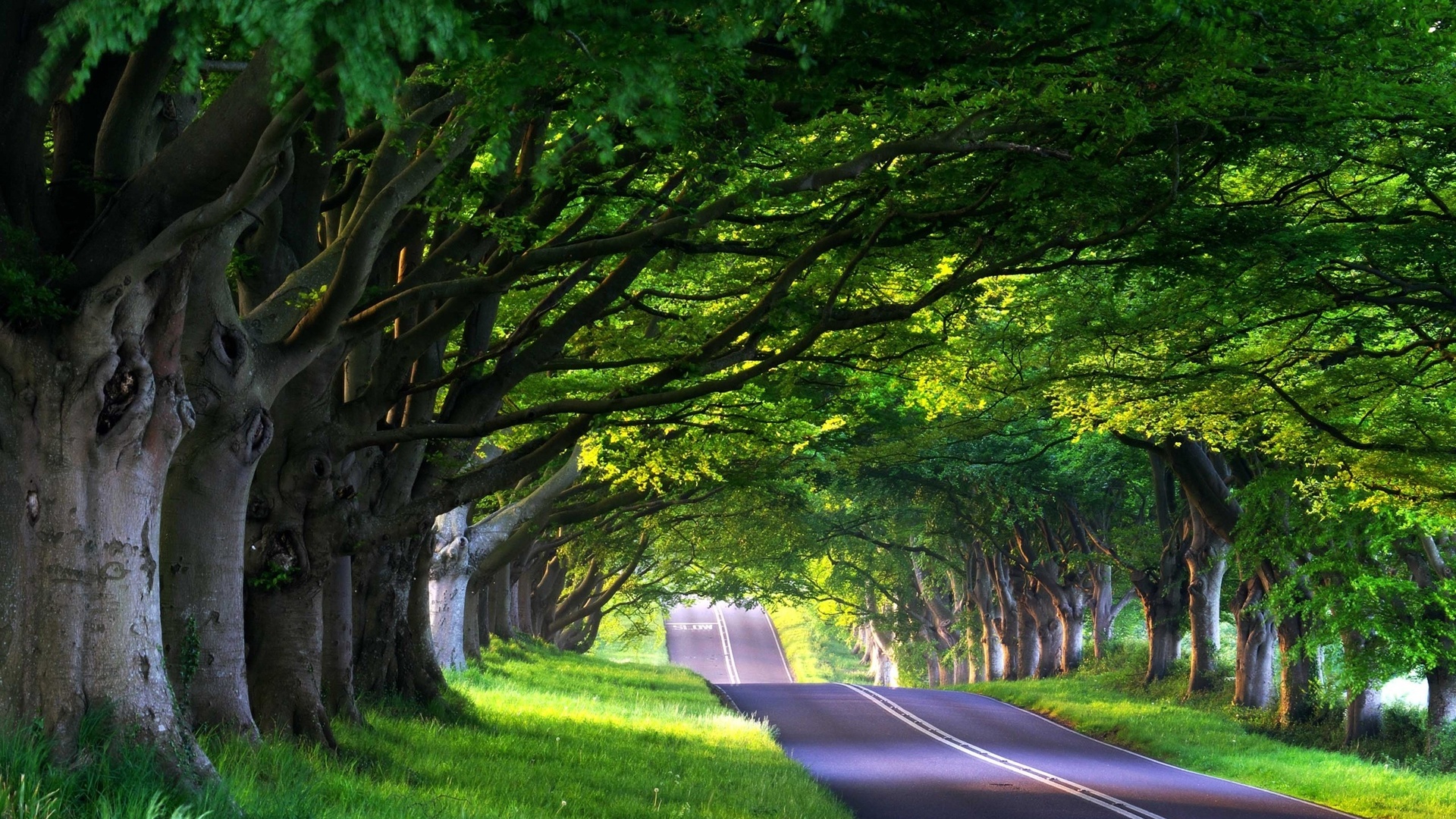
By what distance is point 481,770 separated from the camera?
11.4 metres

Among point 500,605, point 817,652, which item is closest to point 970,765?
point 500,605

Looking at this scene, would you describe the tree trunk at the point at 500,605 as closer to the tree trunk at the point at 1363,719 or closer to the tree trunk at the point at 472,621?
the tree trunk at the point at 472,621

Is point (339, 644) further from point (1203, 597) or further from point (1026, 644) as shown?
point (1026, 644)

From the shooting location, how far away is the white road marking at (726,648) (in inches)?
3179

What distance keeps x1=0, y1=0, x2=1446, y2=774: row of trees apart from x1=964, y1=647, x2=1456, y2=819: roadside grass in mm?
8934

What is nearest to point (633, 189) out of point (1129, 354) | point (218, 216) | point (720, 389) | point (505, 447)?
point (720, 389)

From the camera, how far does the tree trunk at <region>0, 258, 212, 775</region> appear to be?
6.63 metres

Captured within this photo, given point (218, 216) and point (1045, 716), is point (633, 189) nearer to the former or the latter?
point (218, 216)

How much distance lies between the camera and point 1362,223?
→ 41.1 ft

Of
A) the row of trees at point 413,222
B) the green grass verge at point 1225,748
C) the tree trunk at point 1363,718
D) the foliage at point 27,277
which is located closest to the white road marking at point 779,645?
the green grass verge at point 1225,748

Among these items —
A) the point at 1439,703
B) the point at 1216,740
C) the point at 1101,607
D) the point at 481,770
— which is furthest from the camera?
the point at 1101,607

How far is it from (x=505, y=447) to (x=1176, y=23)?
1746cm

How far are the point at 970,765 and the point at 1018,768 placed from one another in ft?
2.57

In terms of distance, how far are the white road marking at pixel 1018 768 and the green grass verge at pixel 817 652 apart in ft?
177
